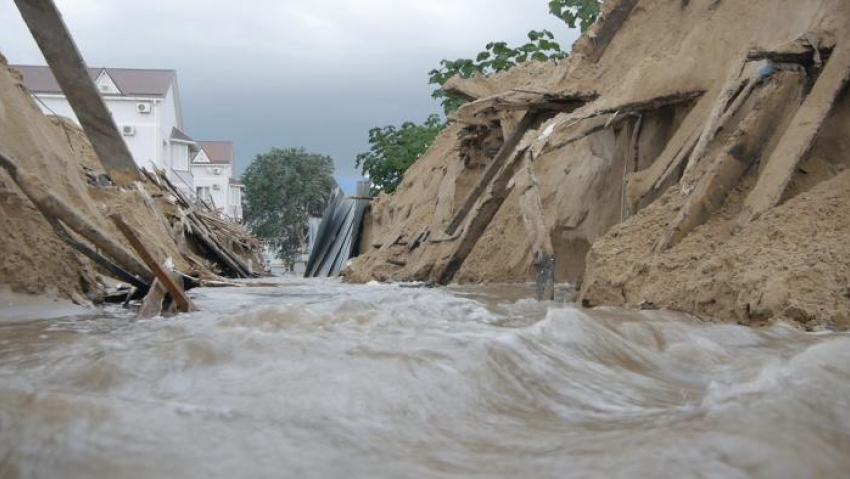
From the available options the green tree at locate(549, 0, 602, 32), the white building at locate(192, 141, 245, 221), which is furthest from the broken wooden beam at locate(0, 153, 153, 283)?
the white building at locate(192, 141, 245, 221)

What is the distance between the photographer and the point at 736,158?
A: 17.3ft

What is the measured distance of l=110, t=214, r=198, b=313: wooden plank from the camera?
439cm

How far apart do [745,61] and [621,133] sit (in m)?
2.78

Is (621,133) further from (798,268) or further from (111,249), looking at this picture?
(111,249)

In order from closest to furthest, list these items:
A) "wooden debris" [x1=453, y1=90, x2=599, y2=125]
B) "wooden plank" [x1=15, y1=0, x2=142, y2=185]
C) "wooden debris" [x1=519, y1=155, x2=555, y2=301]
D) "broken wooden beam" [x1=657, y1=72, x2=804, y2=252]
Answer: "broken wooden beam" [x1=657, y1=72, x2=804, y2=252]
"wooden plank" [x1=15, y1=0, x2=142, y2=185]
"wooden debris" [x1=519, y1=155, x2=555, y2=301]
"wooden debris" [x1=453, y1=90, x2=599, y2=125]

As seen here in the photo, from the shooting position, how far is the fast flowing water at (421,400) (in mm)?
1672

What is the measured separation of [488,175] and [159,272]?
5720 millimetres

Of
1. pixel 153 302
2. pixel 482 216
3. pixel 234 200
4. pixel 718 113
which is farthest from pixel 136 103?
pixel 718 113

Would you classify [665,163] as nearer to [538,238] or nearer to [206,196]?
[538,238]

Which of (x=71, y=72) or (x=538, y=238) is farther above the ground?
(x=71, y=72)

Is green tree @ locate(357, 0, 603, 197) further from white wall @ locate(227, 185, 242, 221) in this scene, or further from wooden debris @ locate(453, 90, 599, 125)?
white wall @ locate(227, 185, 242, 221)

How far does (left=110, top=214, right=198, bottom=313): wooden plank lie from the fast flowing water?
0.62 meters

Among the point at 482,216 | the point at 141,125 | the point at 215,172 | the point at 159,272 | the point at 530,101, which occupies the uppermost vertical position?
the point at 141,125

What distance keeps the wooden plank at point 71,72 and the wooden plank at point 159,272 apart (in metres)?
1.74
